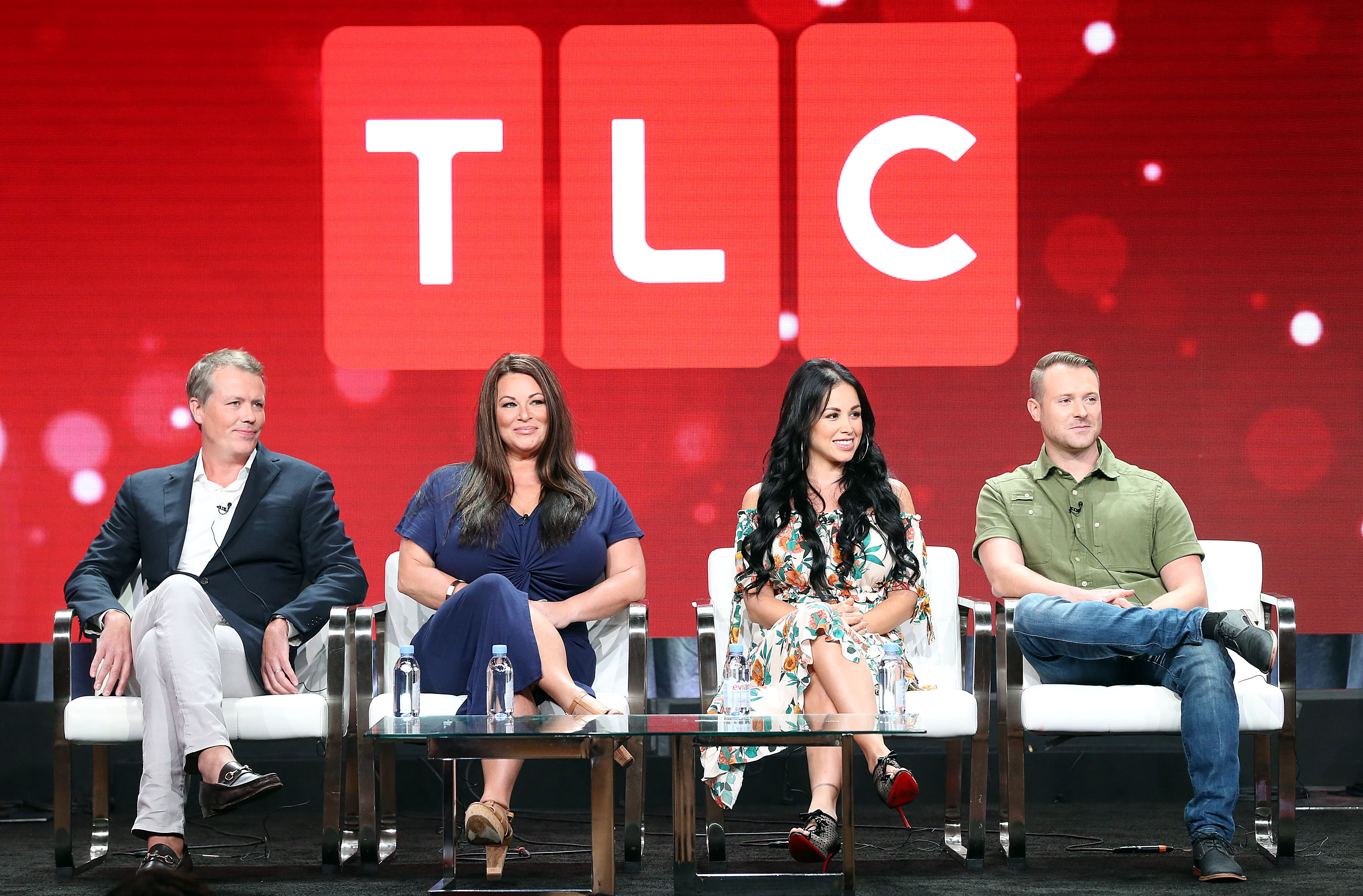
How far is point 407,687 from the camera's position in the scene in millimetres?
3359

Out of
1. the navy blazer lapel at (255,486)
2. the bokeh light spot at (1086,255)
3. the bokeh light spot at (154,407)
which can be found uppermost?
the bokeh light spot at (1086,255)

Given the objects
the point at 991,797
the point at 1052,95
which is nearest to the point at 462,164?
the point at 1052,95

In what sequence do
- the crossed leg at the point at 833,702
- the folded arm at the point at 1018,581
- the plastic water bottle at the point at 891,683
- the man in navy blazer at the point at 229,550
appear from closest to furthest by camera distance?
the crossed leg at the point at 833,702, the plastic water bottle at the point at 891,683, the man in navy blazer at the point at 229,550, the folded arm at the point at 1018,581

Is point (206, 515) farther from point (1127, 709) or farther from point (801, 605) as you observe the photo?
point (1127, 709)

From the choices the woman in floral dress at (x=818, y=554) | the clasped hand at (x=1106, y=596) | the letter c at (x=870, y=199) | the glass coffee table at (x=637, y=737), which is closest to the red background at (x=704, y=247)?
the letter c at (x=870, y=199)

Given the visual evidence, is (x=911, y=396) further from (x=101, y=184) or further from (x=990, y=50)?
(x=101, y=184)

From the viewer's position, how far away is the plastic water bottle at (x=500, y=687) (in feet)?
10.0

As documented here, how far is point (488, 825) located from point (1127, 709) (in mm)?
1558

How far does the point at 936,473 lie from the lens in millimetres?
4457

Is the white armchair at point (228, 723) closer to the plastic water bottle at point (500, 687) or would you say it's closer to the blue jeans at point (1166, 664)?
the plastic water bottle at point (500, 687)

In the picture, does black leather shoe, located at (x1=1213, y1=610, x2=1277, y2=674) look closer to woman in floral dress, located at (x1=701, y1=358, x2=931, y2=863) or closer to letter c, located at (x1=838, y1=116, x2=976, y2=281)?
woman in floral dress, located at (x1=701, y1=358, x2=931, y2=863)

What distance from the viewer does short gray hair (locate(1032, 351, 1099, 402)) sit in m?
3.81

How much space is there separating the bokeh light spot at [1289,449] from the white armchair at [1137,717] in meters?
0.96

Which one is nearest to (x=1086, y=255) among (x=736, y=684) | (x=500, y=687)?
(x=736, y=684)
